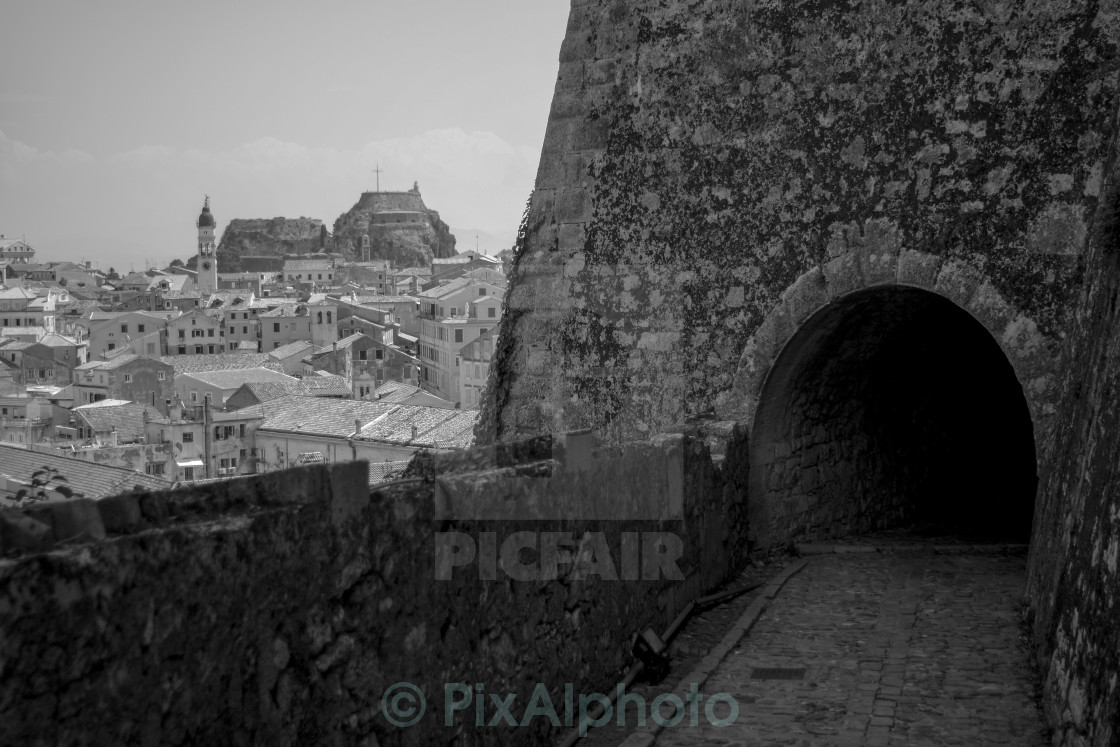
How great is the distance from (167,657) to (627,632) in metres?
3.52

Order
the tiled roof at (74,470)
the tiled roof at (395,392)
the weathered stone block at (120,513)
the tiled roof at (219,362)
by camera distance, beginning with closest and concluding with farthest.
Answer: the weathered stone block at (120,513) < the tiled roof at (74,470) < the tiled roof at (395,392) < the tiled roof at (219,362)

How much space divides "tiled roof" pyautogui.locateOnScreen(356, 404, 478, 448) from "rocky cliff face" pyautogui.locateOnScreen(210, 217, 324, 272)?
132 m

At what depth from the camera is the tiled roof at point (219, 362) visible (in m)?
72.5

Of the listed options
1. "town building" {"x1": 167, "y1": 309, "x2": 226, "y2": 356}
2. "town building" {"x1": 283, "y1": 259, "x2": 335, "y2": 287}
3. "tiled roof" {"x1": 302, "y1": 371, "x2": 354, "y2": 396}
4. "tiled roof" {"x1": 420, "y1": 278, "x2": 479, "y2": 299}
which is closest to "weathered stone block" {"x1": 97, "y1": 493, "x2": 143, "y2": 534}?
"tiled roof" {"x1": 302, "y1": 371, "x2": 354, "y2": 396}

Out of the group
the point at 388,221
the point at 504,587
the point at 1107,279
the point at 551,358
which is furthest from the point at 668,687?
the point at 388,221

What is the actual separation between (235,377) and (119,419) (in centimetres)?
1159

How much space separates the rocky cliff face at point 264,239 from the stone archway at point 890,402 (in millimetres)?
170649

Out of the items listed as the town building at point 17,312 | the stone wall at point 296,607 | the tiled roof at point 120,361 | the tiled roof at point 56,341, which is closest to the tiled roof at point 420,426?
the tiled roof at point 120,361

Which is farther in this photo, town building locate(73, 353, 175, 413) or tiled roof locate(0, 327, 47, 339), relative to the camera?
tiled roof locate(0, 327, 47, 339)

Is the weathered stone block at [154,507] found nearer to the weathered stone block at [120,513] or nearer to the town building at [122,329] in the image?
the weathered stone block at [120,513]

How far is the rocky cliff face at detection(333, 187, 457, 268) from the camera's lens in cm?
17175

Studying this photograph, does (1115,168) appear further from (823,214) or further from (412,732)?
(412,732)

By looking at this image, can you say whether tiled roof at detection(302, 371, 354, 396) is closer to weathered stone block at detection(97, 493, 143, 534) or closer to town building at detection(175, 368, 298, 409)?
town building at detection(175, 368, 298, 409)

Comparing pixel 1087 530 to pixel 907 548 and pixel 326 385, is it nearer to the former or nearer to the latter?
pixel 907 548
